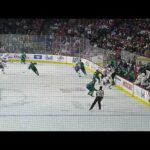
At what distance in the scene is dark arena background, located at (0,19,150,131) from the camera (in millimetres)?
6988

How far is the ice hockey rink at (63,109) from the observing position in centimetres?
687

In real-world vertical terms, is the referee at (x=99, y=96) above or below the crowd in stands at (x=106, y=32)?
below

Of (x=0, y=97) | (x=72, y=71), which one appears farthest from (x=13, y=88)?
(x=72, y=71)

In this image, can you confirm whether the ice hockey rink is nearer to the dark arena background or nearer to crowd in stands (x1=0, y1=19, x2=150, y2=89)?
the dark arena background

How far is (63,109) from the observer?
7180 millimetres

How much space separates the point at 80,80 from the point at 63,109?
5.33 feet

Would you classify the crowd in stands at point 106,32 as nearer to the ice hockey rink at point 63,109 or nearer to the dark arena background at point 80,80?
the dark arena background at point 80,80

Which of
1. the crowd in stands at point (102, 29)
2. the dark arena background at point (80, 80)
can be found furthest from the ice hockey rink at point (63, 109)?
the crowd in stands at point (102, 29)

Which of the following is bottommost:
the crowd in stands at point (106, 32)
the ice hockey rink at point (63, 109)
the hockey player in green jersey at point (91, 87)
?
the ice hockey rink at point (63, 109)

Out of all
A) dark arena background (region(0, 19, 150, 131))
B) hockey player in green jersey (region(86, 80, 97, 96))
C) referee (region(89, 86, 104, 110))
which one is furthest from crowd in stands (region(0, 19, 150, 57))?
referee (region(89, 86, 104, 110))

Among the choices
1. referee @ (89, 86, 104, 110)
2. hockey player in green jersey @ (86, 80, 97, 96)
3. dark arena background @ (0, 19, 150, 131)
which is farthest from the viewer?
hockey player in green jersey @ (86, 80, 97, 96)

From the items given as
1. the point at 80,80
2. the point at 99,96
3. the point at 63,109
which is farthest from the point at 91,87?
the point at 63,109

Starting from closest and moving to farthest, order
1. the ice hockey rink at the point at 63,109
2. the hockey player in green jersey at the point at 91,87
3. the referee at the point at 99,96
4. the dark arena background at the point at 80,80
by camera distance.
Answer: the ice hockey rink at the point at 63,109 → the dark arena background at the point at 80,80 → the referee at the point at 99,96 → the hockey player in green jersey at the point at 91,87
